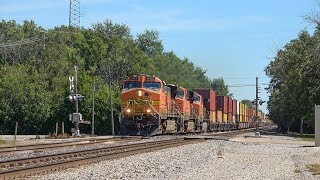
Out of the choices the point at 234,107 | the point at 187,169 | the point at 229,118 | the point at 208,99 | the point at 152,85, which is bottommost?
the point at 187,169

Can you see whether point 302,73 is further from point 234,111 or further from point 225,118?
point 234,111

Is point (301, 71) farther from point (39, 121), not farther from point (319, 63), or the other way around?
point (39, 121)

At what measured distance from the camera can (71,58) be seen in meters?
80.9

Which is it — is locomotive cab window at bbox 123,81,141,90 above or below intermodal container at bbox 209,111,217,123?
above

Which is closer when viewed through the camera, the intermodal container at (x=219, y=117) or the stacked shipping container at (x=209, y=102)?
the stacked shipping container at (x=209, y=102)

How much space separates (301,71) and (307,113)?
20.6 ft

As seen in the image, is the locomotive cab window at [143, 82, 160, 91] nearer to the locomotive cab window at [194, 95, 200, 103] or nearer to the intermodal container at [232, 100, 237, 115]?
the locomotive cab window at [194, 95, 200, 103]

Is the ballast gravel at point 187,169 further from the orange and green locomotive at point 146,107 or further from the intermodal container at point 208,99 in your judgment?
the intermodal container at point 208,99

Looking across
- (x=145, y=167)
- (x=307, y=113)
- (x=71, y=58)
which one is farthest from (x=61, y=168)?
(x=71, y=58)

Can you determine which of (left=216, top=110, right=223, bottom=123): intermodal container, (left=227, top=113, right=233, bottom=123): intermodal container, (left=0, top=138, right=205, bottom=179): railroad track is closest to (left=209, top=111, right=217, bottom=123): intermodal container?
(left=216, top=110, right=223, bottom=123): intermodal container

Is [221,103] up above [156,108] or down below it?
above

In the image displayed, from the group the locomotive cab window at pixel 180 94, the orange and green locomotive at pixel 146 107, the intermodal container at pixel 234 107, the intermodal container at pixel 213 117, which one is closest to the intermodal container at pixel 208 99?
the intermodal container at pixel 213 117

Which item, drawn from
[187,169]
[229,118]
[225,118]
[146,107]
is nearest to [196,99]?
[146,107]

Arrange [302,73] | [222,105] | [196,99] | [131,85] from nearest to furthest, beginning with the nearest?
[131,85] → [196,99] → [302,73] → [222,105]
